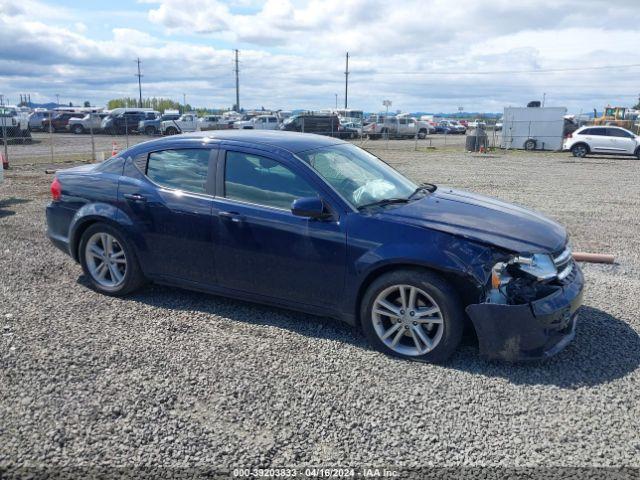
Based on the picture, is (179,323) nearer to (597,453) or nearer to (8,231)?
(597,453)

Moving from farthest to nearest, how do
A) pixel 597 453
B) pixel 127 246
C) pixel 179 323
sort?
pixel 127 246 < pixel 179 323 < pixel 597 453

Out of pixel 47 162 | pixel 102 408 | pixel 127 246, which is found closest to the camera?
pixel 102 408

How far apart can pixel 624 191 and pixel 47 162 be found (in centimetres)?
1805

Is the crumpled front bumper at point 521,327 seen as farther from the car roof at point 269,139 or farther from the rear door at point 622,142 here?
the rear door at point 622,142

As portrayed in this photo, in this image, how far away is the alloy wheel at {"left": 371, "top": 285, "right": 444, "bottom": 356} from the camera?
12.8 feet

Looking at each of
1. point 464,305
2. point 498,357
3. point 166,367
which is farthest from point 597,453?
point 166,367

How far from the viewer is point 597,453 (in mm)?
2967

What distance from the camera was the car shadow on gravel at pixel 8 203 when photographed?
30.9 ft

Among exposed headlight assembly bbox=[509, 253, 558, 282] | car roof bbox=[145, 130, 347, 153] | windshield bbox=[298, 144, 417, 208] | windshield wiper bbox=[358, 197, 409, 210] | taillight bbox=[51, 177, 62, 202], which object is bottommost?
exposed headlight assembly bbox=[509, 253, 558, 282]

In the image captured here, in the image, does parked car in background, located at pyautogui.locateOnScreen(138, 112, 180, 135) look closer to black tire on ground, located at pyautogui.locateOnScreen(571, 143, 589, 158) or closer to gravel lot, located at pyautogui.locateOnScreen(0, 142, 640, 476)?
black tire on ground, located at pyautogui.locateOnScreen(571, 143, 589, 158)

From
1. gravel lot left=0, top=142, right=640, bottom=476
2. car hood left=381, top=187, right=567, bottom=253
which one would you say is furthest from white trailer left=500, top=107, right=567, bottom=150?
car hood left=381, top=187, right=567, bottom=253

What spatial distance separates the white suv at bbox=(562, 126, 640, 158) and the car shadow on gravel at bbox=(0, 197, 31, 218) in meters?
24.3

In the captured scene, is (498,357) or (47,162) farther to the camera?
(47,162)

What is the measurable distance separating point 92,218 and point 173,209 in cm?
97
